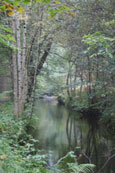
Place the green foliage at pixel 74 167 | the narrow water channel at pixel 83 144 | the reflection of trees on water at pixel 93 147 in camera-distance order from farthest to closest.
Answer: the narrow water channel at pixel 83 144, the reflection of trees on water at pixel 93 147, the green foliage at pixel 74 167

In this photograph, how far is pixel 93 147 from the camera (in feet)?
23.1

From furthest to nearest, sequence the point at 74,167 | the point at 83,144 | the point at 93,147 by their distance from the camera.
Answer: the point at 83,144, the point at 93,147, the point at 74,167

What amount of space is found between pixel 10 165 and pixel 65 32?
8191 millimetres

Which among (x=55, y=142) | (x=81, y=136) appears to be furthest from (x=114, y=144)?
(x=55, y=142)

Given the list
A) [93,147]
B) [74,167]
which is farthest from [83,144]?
[74,167]

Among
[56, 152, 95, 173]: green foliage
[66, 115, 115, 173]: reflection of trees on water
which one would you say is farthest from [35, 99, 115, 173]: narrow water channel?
[56, 152, 95, 173]: green foliage

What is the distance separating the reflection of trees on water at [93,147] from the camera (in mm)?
5334

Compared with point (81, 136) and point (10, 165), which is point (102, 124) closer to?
point (81, 136)

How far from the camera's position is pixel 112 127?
9727mm

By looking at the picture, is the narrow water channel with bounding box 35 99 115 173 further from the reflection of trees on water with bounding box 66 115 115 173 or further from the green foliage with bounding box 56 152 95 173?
the green foliage with bounding box 56 152 95 173

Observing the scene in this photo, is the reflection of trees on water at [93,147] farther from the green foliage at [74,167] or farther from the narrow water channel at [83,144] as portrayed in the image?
the green foliage at [74,167]

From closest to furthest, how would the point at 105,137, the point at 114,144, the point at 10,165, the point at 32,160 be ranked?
the point at 10,165 → the point at 32,160 → the point at 114,144 → the point at 105,137

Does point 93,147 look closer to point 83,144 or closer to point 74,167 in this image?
point 83,144

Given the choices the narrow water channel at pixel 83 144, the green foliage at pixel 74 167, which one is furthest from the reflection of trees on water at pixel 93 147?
the green foliage at pixel 74 167
